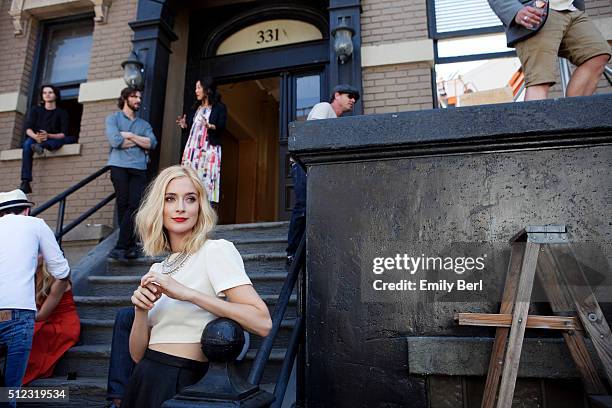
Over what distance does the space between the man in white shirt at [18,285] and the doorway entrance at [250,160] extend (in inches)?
251

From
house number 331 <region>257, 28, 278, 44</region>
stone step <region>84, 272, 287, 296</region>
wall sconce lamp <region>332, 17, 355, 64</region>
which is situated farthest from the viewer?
house number 331 <region>257, 28, 278, 44</region>

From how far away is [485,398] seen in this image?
5.54 ft

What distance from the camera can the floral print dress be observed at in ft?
16.9

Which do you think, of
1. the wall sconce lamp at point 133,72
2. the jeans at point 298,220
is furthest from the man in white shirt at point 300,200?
the wall sconce lamp at point 133,72

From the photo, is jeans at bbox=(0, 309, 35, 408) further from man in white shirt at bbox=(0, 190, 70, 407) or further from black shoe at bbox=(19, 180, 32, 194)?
black shoe at bbox=(19, 180, 32, 194)

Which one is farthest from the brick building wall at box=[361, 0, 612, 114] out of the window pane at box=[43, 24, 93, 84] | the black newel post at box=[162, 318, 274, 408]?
the window pane at box=[43, 24, 93, 84]

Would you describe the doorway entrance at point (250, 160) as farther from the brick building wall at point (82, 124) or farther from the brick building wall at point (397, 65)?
the brick building wall at point (397, 65)

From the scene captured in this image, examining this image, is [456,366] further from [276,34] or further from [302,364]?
[276,34]

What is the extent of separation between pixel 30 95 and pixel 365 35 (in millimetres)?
5359

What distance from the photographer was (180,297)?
148cm

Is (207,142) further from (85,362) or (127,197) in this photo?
(85,362)

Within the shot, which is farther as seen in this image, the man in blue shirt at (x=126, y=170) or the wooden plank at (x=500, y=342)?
the man in blue shirt at (x=126, y=170)

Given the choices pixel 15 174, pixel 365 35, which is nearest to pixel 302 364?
pixel 365 35

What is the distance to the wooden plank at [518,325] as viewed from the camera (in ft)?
5.27
